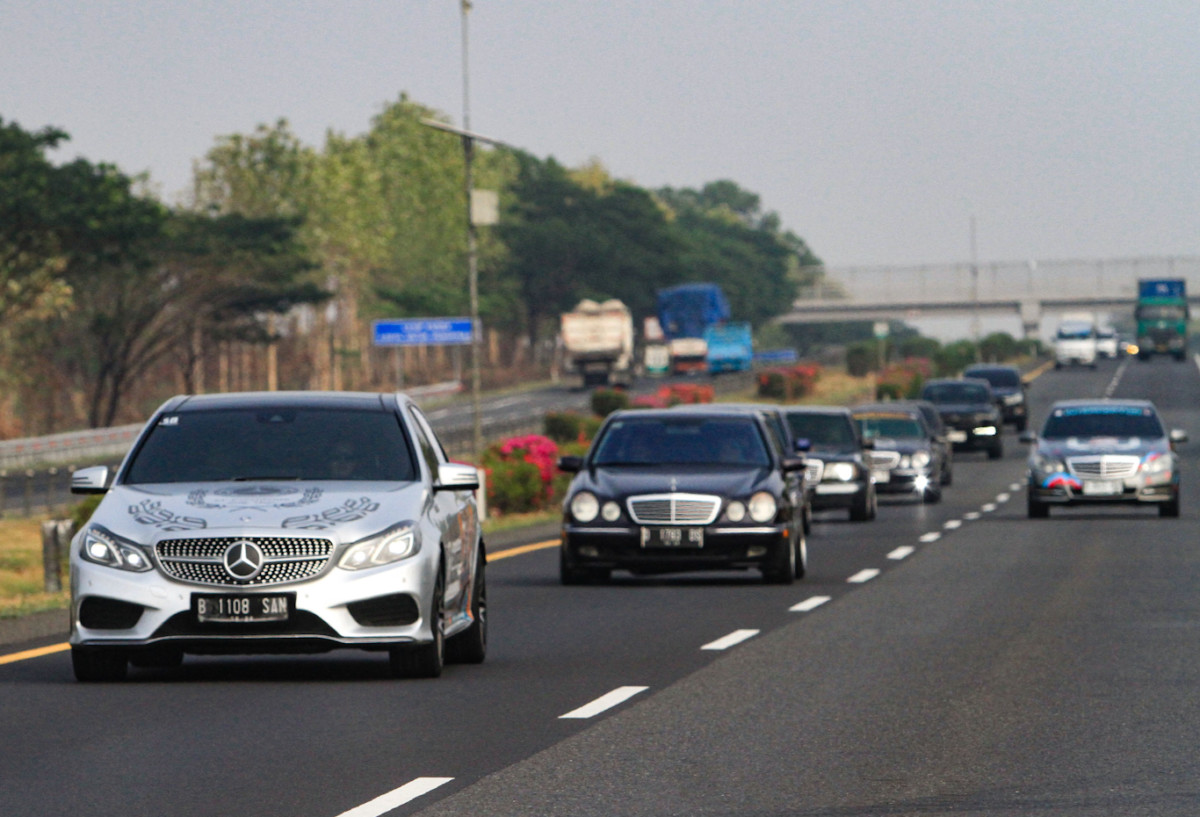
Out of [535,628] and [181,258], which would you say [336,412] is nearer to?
[535,628]

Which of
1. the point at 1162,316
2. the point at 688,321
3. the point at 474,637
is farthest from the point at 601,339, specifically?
the point at 474,637

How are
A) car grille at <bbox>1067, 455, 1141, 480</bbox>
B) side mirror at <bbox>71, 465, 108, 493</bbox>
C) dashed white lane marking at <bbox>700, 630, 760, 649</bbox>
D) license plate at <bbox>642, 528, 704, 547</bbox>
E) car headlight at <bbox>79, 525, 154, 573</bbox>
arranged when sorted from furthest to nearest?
car grille at <bbox>1067, 455, 1141, 480</bbox>
license plate at <bbox>642, 528, 704, 547</bbox>
dashed white lane marking at <bbox>700, 630, 760, 649</bbox>
side mirror at <bbox>71, 465, 108, 493</bbox>
car headlight at <bbox>79, 525, 154, 573</bbox>

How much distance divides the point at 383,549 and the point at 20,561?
25.7 metres

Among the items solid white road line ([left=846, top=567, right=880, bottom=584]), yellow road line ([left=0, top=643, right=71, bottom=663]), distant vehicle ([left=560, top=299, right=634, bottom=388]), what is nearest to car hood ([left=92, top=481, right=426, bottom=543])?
yellow road line ([left=0, top=643, right=71, bottom=663])

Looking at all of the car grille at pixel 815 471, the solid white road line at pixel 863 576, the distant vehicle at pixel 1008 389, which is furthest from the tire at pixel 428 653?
the distant vehicle at pixel 1008 389

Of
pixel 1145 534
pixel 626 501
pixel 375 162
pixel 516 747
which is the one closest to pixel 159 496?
pixel 516 747

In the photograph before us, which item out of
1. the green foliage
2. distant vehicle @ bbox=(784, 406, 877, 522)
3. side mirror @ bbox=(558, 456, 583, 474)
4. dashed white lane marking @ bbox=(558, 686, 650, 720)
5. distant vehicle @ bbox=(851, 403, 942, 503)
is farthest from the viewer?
the green foliage

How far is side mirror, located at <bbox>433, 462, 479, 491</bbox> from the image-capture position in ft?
40.7

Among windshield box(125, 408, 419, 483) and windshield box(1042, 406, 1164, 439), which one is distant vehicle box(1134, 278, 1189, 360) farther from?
windshield box(125, 408, 419, 483)

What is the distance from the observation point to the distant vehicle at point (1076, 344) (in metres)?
115

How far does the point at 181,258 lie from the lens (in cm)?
8025

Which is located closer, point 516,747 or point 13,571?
point 516,747

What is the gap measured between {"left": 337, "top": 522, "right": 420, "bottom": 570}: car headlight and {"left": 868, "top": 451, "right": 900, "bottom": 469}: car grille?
84.7ft

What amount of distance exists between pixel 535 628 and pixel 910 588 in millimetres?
4672
